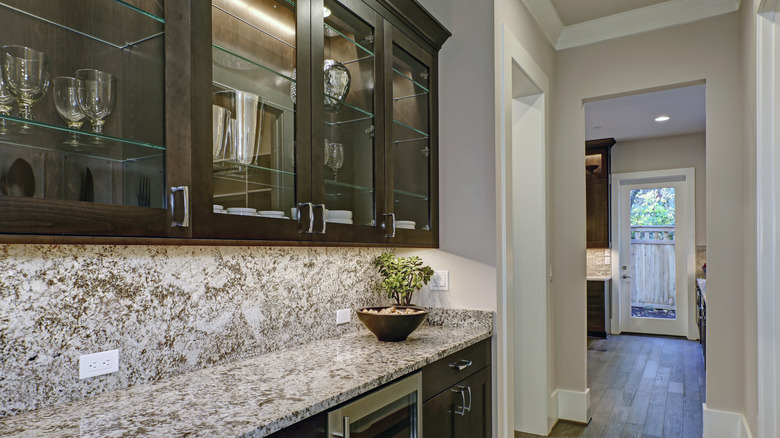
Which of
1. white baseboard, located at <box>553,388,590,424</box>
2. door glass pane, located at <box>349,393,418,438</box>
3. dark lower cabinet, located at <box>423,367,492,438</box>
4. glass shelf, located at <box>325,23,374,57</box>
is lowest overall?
white baseboard, located at <box>553,388,590,424</box>

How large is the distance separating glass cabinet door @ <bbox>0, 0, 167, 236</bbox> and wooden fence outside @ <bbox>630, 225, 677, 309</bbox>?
754cm

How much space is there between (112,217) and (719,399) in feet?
12.0

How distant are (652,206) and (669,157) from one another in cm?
77

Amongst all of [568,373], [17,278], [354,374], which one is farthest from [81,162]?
[568,373]

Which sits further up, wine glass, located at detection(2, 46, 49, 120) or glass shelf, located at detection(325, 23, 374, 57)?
glass shelf, located at detection(325, 23, 374, 57)

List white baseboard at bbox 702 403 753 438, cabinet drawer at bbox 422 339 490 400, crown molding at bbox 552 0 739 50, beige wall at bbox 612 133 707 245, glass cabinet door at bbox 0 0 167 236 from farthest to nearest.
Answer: beige wall at bbox 612 133 707 245, crown molding at bbox 552 0 739 50, white baseboard at bbox 702 403 753 438, cabinet drawer at bbox 422 339 490 400, glass cabinet door at bbox 0 0 167 236

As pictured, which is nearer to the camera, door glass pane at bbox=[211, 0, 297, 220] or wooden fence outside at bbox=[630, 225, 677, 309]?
door glass pane at bbox=[211, 0, 297, 220]

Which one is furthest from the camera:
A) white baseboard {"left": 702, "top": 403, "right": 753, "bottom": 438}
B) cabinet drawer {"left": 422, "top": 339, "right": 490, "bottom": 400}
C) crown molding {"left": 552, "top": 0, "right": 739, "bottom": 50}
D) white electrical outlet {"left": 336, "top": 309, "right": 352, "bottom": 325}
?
crown molding {"left": 552, "top": 0, "right": 739, "bottom": 50}

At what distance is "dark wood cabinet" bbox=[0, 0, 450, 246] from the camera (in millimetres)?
1062

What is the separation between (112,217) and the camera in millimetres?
1085

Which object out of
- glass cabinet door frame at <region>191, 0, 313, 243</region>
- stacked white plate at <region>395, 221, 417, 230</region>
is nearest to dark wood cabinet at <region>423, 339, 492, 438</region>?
stacked white plate at <region>395, 221, 417, 230</region>

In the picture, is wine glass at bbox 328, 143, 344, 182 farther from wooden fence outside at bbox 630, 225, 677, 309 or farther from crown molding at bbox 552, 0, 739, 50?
wooden fence outside at bbox 630, 225, 677, 309

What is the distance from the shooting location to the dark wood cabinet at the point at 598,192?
280 inches

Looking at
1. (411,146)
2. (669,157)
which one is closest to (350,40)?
(411,146)
